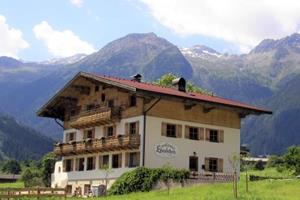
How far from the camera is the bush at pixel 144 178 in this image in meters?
46.6

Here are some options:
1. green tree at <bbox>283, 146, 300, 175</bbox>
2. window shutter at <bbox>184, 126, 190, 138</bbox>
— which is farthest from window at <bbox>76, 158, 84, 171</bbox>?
green tree at <bbox>283, 146, 300, 175</bbox>

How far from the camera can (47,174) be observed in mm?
87625

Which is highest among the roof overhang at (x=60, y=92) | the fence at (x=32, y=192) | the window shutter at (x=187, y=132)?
the roof overhang at (x=60, y=92)

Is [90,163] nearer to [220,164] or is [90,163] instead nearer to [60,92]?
[60,92]

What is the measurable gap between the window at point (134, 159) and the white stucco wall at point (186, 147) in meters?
1.28

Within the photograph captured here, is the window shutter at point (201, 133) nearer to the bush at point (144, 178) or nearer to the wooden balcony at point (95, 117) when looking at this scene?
the bush at point (144, 178)

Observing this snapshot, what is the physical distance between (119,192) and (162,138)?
21.7 feet

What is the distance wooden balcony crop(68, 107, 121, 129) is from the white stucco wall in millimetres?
4668

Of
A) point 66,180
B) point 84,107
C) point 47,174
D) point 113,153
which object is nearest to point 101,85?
point 84,107

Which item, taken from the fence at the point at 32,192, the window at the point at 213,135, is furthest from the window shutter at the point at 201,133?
the fence at the point at 32,192

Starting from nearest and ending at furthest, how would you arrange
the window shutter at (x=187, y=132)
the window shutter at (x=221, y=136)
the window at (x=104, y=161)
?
the window shutter at (x=187, y=132)
the window shutter at (x=221, y=136)
the window at (x=104, y=161)

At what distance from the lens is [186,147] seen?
52531 mm

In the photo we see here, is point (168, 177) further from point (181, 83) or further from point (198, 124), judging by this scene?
point (181, 83)

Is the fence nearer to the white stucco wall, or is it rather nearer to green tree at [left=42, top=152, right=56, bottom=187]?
the white stucco wall
